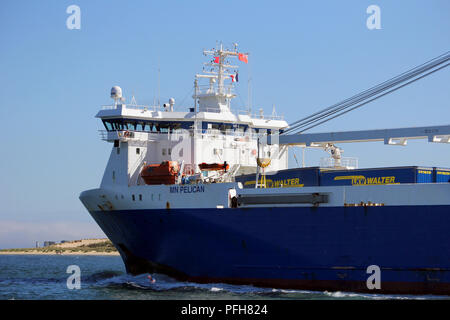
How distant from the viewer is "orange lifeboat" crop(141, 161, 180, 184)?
34000mm

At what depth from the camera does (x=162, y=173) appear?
34.2 metres

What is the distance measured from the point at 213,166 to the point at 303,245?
23.2 ft

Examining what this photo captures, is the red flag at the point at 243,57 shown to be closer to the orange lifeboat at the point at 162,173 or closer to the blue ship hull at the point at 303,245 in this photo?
the orange lifeboat at the point at 162,173

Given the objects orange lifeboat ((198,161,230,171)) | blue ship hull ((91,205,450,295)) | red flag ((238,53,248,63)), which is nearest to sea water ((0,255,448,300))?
blue ship hull ((91,205,450,295))

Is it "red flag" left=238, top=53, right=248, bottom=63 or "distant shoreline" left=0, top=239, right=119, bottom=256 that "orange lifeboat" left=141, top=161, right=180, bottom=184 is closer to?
"red flag" left=238, top=53, right=248, bottom=63

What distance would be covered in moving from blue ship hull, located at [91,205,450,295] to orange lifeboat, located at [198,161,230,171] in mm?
3174

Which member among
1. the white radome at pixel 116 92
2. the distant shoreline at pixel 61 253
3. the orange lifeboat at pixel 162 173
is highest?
the white radome at pixel 116 92

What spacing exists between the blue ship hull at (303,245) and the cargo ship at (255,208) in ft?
0.14

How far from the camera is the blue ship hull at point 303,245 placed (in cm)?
2722

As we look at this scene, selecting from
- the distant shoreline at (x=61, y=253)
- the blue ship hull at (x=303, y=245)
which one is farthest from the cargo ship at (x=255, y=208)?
the distant shoreline at (x=61, y=253)

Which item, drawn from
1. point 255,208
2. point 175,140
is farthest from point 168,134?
point 255,208

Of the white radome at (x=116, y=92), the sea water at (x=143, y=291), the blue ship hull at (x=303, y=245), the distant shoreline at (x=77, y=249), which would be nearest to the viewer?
the blue ship hull at (x=303, y=245)

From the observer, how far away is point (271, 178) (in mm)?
32562
